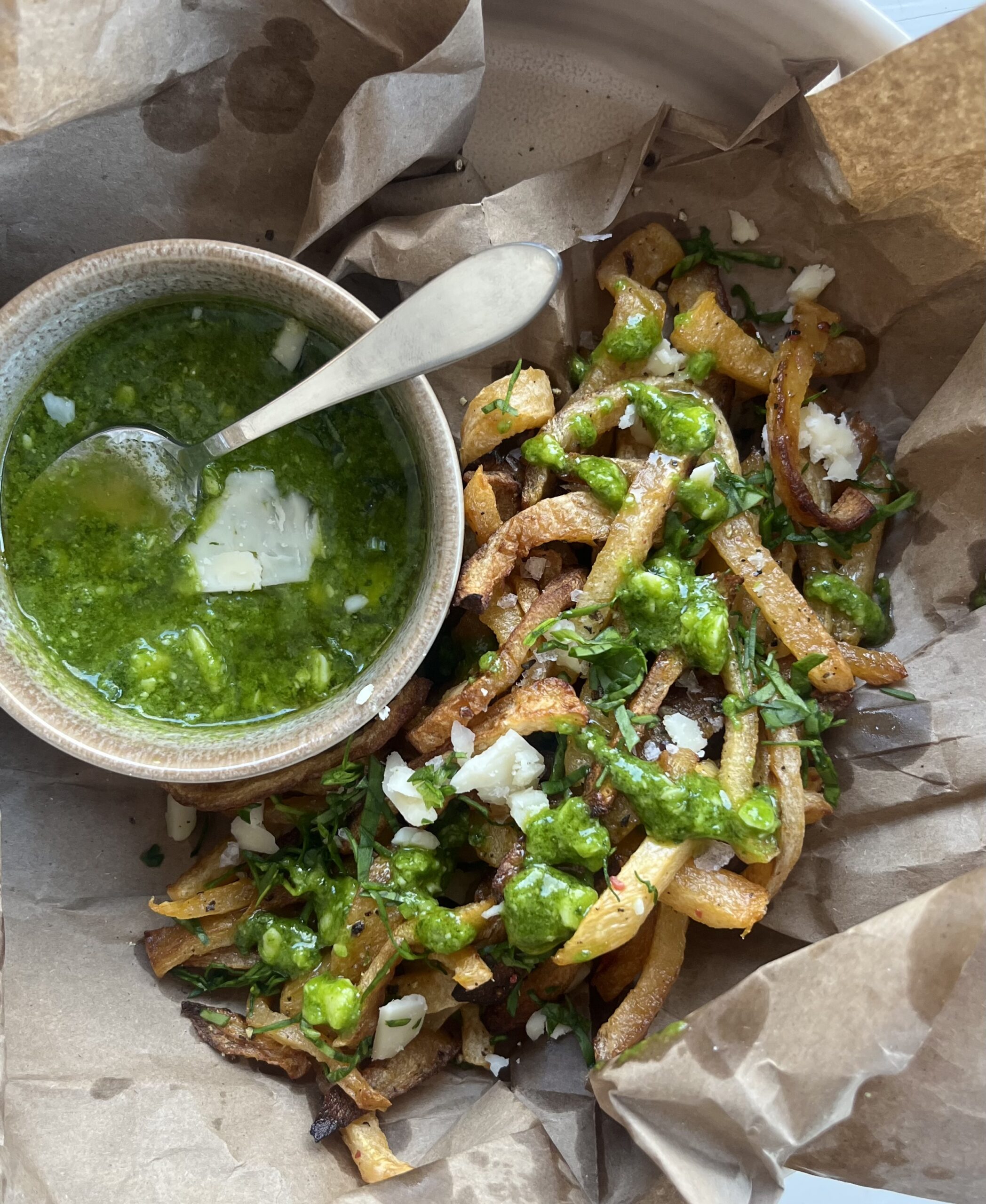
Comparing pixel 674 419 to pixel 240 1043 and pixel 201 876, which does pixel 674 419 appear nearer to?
pixel 201 876

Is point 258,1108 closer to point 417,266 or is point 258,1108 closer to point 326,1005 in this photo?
point 326,1005

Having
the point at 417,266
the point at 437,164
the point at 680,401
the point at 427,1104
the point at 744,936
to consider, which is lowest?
the point at 427,1104

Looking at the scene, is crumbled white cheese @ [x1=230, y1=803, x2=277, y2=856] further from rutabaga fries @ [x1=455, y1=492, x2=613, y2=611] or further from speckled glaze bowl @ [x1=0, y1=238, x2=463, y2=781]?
rutabaga fries @ [x1=455, y1=492, x2=613, y2=611]

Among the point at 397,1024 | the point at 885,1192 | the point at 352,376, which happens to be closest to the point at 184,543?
the point at 352,376

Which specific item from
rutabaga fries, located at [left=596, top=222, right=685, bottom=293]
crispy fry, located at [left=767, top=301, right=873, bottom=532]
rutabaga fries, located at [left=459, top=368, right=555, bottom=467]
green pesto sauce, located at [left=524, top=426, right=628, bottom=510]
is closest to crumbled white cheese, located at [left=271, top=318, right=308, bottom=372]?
rutabaga fries, located at [left=459, top=368, right=555, bottom=467]

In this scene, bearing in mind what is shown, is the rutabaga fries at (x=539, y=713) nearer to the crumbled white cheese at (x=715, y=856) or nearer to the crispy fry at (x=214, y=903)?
the crumbled white cheese at (x=715, y=856)

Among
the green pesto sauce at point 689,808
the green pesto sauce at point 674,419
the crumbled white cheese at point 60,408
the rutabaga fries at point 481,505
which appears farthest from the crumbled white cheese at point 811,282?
the crumbled white cheese at point 60,408

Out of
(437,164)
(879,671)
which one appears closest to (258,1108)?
(879,671)
